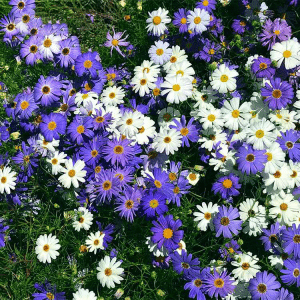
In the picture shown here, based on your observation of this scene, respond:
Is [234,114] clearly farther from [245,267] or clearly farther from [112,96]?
[245,267]

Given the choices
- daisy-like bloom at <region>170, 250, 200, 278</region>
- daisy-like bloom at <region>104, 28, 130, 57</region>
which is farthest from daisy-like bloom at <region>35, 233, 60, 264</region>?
daisy-like bloom at <region>104, 28, 130, 57</region>

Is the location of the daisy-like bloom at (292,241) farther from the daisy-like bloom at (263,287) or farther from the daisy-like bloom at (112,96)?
the daisy-like bloom at (112,96)

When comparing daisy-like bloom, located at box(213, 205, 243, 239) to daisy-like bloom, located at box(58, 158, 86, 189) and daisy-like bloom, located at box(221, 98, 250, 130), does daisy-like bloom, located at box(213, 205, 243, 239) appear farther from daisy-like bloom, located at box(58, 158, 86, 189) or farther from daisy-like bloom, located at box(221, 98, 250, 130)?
daisy-like bloom, located at box(58, 158, 86, 189)

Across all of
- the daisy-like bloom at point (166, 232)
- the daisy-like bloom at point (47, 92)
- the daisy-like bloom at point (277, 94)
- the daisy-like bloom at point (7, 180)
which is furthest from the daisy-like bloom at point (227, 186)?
the daisy-like bloom at point (7, 180)

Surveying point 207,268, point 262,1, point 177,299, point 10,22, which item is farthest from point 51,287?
point 262,1

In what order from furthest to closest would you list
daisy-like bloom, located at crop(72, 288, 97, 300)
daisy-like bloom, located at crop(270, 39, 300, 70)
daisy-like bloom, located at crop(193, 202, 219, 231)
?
daisy-like bloom, located at crop(270, 39, 300, 70) < daisy-like bloom, located at crop(193, 202, 219, 231) < daisy-like bloom, located at crop(72, 288, 97, 300)

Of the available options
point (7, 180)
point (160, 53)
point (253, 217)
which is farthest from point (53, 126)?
point (253, 217)
